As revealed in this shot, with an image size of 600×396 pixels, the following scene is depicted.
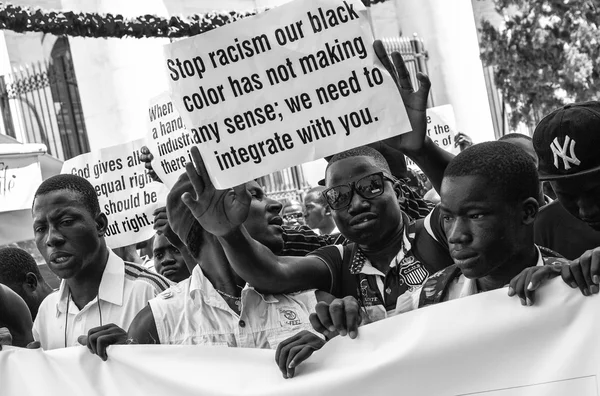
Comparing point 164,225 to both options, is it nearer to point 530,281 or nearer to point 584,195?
point 584,195

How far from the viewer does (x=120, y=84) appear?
10406mm

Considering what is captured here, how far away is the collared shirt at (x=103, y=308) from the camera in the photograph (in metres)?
3.88

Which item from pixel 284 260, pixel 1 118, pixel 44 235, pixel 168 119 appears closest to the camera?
pixel 284 260

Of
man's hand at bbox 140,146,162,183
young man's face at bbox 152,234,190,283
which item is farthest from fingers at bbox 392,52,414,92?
man's hand at bbox 140,146,162,183

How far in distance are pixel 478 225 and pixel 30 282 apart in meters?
2.67

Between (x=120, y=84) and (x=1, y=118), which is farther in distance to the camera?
(x=1, y=118)

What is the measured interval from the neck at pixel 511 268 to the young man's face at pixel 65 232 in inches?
65.8

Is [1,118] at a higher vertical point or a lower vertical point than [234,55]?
higher

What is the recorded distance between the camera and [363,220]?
11.5 ft

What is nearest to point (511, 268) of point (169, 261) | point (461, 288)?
point (461, 288)

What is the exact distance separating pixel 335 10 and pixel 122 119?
7596 mm

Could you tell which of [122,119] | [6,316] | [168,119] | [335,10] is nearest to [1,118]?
[122,119]

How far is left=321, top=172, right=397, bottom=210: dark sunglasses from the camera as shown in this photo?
355cm

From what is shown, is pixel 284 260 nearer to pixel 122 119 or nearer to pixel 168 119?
pixel 168 119
